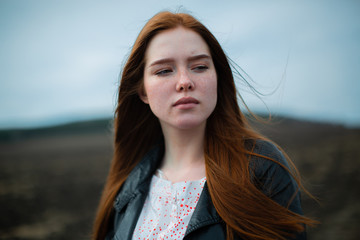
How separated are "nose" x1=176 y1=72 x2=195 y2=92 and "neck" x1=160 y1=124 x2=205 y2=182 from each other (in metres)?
0.40

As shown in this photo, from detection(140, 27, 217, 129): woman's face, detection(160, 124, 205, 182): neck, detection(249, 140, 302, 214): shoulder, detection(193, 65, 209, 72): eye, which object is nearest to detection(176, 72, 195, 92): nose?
detection(140, 27, 217, 129): woman's face

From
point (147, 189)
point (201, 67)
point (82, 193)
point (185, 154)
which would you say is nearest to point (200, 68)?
point (201, 67)

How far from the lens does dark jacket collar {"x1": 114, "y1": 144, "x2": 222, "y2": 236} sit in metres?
1.61

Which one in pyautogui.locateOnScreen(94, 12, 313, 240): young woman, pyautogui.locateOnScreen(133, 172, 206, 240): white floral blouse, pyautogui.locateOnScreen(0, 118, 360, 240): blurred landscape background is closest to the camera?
pyautogui.locateOnScreen(94, 12, 313, 240): young woman

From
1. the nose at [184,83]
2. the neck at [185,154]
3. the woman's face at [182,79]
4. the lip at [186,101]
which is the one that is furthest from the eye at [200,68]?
the neck at [185,154]

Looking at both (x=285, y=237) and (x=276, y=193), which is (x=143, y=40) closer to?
(x=276, y=193)

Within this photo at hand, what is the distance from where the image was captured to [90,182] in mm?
8867

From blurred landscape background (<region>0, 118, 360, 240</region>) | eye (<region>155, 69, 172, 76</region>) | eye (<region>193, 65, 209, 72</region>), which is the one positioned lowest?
blurred landscape background (<region>0, 118, 360, 240</region>)

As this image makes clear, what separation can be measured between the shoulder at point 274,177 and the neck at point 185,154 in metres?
0.40

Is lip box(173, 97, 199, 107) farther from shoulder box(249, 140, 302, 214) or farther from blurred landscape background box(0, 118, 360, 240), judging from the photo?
blurred landscape background box(0, 118, 360, 240)

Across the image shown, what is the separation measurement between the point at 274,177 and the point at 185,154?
2.29 ft

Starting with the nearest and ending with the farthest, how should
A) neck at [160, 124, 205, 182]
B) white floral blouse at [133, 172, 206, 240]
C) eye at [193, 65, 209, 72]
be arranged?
white floral blouse at [133, 172, 206, 240]
eye at [193, 65, 209, 72]
neck at [160, 124, 205, 182]

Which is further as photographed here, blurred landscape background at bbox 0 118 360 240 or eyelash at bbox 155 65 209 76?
blurred landscape background at bbox 0 118 360 240

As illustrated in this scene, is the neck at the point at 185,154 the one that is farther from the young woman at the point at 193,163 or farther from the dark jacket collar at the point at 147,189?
the dark jacket collar at the point at 147,189
